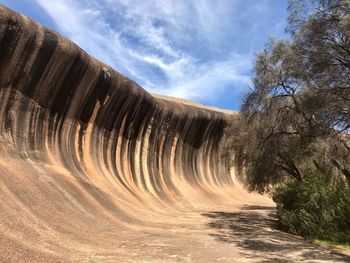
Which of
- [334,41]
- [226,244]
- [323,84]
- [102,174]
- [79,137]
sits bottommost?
[226,244]

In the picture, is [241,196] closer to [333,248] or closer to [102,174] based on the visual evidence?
[102,174]

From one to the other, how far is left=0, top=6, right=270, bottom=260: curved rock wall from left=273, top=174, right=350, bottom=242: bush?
5132mm

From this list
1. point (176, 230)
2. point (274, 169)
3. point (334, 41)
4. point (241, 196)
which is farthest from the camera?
point (241, 196)

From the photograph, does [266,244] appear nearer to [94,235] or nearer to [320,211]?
[320,211]

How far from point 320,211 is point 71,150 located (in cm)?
1029

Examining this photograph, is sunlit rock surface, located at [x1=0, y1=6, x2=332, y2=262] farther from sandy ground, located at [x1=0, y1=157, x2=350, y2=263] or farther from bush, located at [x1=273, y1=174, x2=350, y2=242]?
bush, located at [x1=273, y1=174, x2=350, y2=242]

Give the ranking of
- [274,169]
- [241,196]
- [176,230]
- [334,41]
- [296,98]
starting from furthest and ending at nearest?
[241,196], [274,169], [296,98], [176,230], [334,41]

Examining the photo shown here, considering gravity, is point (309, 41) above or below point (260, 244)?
above

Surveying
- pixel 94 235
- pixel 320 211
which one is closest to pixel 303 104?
pixel 320 211

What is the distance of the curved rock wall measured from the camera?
11539mm

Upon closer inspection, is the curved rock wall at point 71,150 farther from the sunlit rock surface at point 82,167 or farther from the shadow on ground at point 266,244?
the shadow on ground at point 266,244

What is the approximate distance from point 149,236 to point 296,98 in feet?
30.7

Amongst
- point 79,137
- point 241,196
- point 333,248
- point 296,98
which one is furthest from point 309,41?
point 241,196

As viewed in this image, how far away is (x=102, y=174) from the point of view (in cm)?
1997
